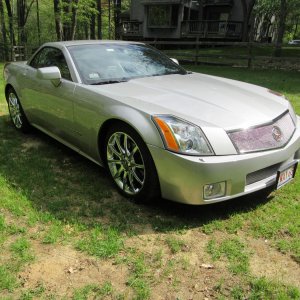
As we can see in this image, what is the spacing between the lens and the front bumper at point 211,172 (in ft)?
9.40

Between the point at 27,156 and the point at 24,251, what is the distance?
7.32ft

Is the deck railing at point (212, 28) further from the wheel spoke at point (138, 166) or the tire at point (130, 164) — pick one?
the wheel spoke at point (138, 166)

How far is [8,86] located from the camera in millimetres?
5945

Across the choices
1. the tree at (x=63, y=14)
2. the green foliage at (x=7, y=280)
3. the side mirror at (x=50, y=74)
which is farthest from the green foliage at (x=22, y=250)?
the tree at (x=63, y=14)

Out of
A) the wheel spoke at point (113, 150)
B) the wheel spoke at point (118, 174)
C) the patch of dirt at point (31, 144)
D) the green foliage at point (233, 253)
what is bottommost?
the patch of dirt at point (31, 144)

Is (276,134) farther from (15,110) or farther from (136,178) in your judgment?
(15,110)

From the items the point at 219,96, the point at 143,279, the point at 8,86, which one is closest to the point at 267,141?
the point at 219,96

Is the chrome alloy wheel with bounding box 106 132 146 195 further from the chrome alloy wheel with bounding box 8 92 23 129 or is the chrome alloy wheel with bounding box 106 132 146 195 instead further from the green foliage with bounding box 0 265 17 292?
the chrome alloy wheel with bounding box 8 92 23 129

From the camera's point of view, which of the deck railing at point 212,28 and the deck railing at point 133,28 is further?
the deck railing at point 133,28

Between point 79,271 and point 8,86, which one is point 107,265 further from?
point 8,86

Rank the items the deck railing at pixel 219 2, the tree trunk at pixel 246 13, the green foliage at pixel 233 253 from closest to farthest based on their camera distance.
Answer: the green foliage at pixel 233 253 < the tree trunk at pixel 246 13 < the deck railing at pixel 219 2

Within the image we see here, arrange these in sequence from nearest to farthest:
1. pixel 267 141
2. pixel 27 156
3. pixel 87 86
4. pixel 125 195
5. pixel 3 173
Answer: pixel 267 141
pixel 125 195
pixel 87 86
pixel 3 173
pixel 27 156

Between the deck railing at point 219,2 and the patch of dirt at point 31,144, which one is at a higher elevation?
the deck railing at point 219,2

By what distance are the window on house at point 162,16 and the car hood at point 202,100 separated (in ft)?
87.3
